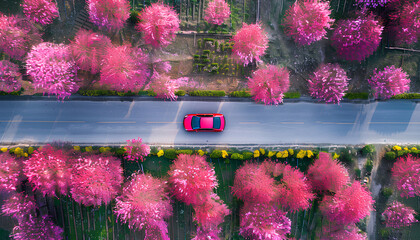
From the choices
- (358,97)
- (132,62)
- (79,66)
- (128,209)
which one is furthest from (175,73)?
(358,97)

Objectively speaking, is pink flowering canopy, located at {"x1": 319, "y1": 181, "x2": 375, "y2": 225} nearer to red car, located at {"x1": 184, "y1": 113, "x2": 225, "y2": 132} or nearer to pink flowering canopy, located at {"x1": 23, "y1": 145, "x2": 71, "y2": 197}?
red car, located at {"x1": 184, "y1": 113, "x2": 225, "y2": 132}

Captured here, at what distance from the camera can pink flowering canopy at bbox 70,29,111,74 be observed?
22.0 meters

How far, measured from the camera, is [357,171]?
2511 cm

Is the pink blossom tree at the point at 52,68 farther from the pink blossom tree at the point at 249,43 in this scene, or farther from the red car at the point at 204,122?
the pink blossom tree at the point at 249,43

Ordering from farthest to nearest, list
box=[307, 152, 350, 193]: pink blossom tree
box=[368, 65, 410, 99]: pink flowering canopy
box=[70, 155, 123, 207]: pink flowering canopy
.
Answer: box=[368, 65, 410, 99]: pink flowering canopy → box=[307, 152, 350, 193]: pink blossom tree → box=[70, 155, 123, 207]: pink flowering canopy

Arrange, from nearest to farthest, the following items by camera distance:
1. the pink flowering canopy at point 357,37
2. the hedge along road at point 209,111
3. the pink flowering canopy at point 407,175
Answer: the pink flowering canopy at point 357,37, the pink flowering canopy at point 407,175, the hedge along road at point 209,111

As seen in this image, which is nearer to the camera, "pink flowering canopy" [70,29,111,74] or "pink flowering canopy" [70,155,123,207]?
"pink flowering canopy" [70,155,123,207]

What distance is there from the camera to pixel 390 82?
23.6 m

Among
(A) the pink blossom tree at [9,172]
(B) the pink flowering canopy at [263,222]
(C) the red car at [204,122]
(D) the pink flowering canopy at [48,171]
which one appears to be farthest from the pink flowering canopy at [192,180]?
(A) the pink blossom tree at [9,172]

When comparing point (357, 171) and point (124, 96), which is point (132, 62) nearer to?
point (124, 96)

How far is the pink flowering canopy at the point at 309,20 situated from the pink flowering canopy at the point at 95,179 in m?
21.6

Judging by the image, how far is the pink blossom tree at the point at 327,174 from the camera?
22945mm

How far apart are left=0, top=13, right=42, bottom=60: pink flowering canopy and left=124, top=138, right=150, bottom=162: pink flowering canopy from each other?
13205mm

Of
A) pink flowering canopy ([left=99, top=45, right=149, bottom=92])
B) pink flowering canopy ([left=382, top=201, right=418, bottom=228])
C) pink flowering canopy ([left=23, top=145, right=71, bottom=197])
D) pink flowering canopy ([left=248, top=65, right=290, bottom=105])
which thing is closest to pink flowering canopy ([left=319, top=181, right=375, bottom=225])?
pink flowering canopy ([left=382, top=201, right=418, bottom=228])
